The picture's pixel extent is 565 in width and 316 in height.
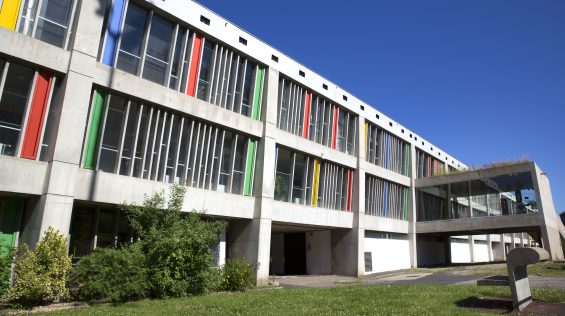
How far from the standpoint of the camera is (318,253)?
2970 cm

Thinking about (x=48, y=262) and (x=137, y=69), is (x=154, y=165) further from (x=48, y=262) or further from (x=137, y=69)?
(x=48, y=262)

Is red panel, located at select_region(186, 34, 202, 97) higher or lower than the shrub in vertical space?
higher

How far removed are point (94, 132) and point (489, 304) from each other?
13.9 m

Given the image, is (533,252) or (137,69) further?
(137,69)

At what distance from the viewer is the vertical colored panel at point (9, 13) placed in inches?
536

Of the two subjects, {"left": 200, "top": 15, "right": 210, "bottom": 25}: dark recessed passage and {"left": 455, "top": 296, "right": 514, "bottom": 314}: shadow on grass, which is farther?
{"left": 200, "top": 15, "right": 210, "bottom": 25}: dark recessed passage

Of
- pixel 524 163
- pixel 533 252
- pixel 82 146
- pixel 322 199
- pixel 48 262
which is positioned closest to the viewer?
pixel 533 252

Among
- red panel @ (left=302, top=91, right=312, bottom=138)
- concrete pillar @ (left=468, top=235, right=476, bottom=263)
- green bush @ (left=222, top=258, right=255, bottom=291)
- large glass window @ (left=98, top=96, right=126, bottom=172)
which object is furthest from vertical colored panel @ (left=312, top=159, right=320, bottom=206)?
concrete pillar @ (left=468, top=235, right=476, bottom=263)

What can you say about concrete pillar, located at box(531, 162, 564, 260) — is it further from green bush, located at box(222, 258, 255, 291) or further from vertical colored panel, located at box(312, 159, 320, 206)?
green bush, located at box(222, 258, 255, 291)

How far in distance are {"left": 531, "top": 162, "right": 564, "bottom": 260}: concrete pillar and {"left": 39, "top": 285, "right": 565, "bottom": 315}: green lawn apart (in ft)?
54.9

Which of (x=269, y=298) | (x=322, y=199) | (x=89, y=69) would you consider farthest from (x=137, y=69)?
(x=322, y=199)

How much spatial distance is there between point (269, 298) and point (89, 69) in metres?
10.2

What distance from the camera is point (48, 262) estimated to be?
12531mm

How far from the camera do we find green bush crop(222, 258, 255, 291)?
17453 mm
